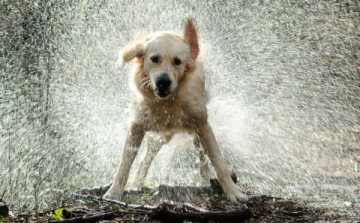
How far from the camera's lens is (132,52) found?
5086mm

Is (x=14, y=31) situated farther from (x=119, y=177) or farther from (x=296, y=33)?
(x=296, y=33)

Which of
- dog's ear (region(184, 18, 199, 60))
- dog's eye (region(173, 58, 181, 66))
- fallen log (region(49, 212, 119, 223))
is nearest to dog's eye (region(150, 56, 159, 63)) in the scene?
dog's eye (region(173, 58, 181, 66))

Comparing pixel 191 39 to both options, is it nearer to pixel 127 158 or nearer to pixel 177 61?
pixel 177 61

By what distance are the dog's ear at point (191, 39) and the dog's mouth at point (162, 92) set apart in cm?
52

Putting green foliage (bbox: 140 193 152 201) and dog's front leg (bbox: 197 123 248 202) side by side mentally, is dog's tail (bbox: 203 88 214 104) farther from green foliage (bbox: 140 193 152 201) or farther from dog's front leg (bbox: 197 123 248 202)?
green foliage (bbox: 140 193 152 201)

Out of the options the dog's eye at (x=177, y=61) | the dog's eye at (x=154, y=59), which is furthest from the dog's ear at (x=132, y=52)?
the dog's eye at (x=177, y=61)

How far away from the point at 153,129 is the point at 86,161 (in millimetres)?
1506

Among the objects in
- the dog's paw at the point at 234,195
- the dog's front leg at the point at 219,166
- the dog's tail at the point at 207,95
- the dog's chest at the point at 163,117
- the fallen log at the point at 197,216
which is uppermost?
the dog's tail at the point at 207,95

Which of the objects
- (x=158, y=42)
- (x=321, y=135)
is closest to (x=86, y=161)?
(x=158, y=42)

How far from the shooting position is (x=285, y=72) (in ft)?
44.0

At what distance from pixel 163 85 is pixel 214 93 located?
2044 millimetres

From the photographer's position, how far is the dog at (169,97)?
4.84 m

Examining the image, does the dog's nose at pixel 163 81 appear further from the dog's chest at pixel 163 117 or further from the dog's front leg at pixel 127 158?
the dog's front leg at pixel 127 158

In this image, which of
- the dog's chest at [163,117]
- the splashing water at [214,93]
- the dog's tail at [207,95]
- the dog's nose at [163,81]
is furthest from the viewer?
the dog's tail at [207,95]
